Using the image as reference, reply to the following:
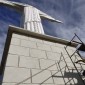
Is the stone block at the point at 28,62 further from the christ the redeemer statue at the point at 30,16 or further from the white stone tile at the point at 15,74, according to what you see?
the christ the redeemer statue at the point at 30,16

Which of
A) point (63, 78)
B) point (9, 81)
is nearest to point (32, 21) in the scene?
point (63, 78)

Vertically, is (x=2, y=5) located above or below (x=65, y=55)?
below

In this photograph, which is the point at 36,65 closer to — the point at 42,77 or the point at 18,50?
the point at 42,77

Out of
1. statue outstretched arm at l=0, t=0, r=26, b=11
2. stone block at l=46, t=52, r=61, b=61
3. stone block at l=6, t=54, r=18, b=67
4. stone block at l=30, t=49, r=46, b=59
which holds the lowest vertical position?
statue outstretched arm at l=0, t=0, r=26, b=11

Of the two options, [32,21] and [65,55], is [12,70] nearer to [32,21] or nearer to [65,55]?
[65,55]

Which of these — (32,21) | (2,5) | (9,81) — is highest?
(9,81)

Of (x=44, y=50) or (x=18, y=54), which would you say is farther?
(x=44, y=50)

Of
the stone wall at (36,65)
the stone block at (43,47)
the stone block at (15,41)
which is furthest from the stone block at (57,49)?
the stone block at (15,41)

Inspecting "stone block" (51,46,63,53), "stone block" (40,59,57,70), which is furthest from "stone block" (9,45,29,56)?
"stone block" (51,46,63,53)

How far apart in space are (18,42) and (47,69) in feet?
3.36

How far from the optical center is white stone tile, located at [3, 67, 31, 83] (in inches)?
102

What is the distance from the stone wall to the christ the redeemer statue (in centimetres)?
150

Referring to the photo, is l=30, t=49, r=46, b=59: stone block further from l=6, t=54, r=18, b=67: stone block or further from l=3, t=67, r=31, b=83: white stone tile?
l=3, t=67, r=31, b=83: white stone tile

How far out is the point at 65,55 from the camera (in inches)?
153
